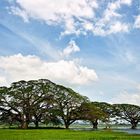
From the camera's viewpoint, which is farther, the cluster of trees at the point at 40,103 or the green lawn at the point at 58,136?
the cluster of trees at the point at 40,103

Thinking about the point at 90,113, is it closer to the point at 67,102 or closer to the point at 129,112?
the point at 67,102

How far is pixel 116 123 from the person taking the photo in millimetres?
126375

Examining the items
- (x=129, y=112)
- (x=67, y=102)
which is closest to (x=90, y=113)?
(x=67, y=102)

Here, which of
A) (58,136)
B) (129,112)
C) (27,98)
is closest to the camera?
(58,136)

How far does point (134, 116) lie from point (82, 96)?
40.8 meters

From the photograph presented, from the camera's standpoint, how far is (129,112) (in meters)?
126

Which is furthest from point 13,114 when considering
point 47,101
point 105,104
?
point 105,104

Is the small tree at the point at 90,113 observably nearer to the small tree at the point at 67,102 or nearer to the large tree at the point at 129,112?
the small tree at the point at 67,102

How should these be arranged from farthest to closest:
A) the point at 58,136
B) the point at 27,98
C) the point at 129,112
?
the point at 129,112 < the point at 27,98 < the point at 58,136

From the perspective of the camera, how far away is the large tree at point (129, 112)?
125 meters

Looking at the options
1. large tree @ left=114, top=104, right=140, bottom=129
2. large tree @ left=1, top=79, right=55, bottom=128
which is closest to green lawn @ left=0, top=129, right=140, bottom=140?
large tree @ left=1, top=79, right=55, bottom=128

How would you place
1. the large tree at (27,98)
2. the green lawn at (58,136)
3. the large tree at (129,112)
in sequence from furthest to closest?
1. the large tree at (129,112)
2. the large tree at (27,98)
3. the green lawn at (58,136)

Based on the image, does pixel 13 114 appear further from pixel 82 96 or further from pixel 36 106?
pixel 82 96

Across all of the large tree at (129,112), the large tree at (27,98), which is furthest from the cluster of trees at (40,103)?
the large tree at (129,112)
